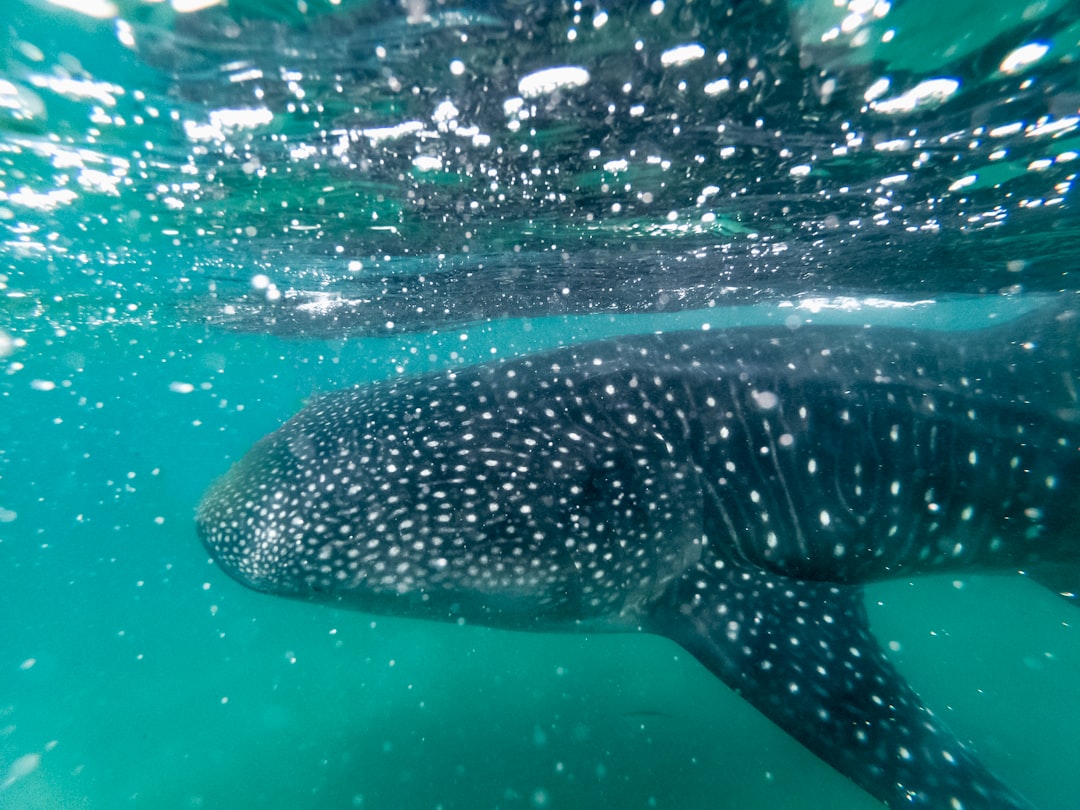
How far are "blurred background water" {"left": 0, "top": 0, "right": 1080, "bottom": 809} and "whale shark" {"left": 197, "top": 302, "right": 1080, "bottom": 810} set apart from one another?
2674 millimetres

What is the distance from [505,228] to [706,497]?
788 cm

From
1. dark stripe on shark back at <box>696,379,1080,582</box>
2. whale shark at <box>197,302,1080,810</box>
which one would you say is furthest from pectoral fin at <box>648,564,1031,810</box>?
dark stripe on shark back at <box>696,379,1080,582</box>

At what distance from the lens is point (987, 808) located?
3.12m

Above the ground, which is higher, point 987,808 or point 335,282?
point 335,282

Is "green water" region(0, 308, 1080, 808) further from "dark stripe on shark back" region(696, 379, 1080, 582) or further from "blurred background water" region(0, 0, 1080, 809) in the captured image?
"dark stripe on shark back" region(696, 379, 1080, 582)

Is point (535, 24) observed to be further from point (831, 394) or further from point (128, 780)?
point (128, 780)

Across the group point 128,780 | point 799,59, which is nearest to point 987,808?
point 799,59

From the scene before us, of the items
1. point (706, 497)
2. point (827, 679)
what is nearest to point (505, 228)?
point (706, 497)

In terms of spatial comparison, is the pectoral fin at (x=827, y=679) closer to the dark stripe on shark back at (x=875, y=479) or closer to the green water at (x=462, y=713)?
the dark stripe on shark back at (x=875, y=479)

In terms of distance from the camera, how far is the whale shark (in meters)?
4.12

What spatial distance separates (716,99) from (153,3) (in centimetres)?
508

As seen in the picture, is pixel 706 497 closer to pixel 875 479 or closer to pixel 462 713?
pixel 875 479

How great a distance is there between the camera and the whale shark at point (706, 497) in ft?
13.5

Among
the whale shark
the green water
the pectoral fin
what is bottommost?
the green water
